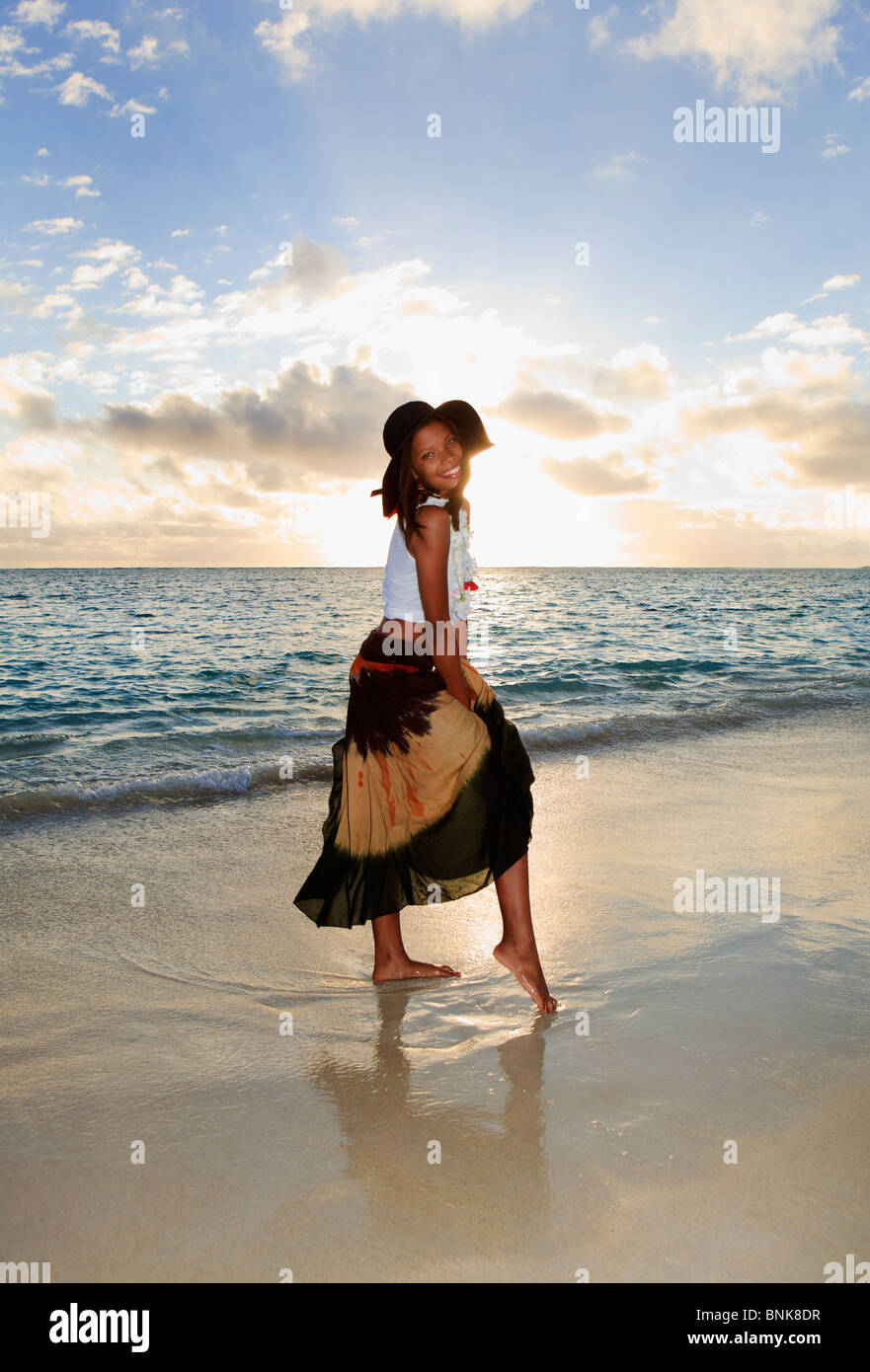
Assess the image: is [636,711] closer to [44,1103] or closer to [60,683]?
[44,1103]

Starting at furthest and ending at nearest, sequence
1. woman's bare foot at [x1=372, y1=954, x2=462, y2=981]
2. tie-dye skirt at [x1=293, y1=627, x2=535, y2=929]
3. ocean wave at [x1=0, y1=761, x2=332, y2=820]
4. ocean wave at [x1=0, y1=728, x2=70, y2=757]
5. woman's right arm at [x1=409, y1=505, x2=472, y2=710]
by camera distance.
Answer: ocean wave at [x1=0, y1=728, x2=70, y2=757] → ocean wave at [x1=0, y1=761, x2=332, y2=820] → woman's bare foot at [x1=372, y1=954, x2=462, y2=981] → tie-dye skirt at [x1=293, y1=627, x2=535, y2=929] → woman's right arm at [x1=409, y1=505, x2=472, y2=710]

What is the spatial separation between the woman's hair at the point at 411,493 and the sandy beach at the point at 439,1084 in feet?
5.78

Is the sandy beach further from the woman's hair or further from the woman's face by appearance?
the woman's face

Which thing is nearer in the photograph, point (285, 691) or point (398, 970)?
point (398, 970)

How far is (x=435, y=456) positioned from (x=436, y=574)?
1.32 feet

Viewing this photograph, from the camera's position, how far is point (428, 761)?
2.99 metres

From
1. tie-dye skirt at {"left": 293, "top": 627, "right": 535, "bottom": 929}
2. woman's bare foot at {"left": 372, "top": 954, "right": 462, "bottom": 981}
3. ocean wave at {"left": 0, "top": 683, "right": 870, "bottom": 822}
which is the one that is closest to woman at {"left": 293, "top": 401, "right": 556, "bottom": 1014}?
tie-dye skirt at {"left": 293, "top": 627, "right": 535, "bottom": 929}

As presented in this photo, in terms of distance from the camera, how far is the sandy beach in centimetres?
191

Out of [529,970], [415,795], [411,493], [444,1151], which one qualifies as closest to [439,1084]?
[444,1151]

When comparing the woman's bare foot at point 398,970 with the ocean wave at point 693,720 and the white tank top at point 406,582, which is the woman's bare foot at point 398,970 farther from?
the ocean wave at point 693,720

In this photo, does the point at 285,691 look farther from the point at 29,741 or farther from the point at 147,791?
the point at 147,791

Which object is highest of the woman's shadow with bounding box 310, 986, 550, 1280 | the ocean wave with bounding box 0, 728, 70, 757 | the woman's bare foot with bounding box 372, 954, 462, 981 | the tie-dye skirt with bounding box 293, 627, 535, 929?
the tie-dye skirt with bounding box 293, 627, 535, 929
